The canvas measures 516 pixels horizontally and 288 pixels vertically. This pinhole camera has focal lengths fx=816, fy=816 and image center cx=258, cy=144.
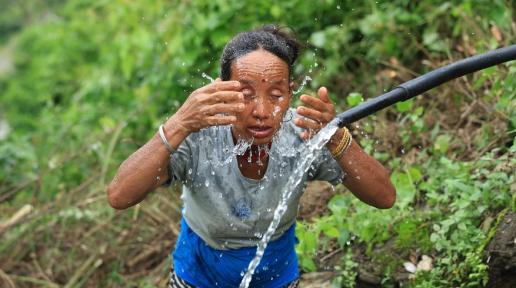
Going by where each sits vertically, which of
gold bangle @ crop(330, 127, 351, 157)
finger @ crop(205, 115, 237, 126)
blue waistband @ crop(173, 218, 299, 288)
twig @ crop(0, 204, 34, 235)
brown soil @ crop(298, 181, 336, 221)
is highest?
finger @ crop(205, 115, 237, 126)

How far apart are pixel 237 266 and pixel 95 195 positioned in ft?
9.57

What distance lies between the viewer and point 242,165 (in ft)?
9.90

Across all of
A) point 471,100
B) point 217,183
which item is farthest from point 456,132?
point 217,183

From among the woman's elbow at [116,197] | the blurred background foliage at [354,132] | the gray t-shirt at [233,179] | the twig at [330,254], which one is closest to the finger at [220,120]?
the gray t-shirt at [233,179]

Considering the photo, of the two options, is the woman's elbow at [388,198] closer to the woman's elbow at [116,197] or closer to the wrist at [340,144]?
the wrist at [340,144]

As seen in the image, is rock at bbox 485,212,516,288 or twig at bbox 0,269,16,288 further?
twig at bbox 0,269,16,288

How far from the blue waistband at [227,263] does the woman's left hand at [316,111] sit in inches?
24.9

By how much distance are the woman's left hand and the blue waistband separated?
0.63m

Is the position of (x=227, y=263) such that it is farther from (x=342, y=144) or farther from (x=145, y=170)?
(x=342, y=144)

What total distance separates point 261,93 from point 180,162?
0.40 metres

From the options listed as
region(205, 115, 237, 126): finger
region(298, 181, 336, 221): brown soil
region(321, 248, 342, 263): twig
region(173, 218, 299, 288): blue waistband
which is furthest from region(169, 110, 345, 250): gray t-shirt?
region(298, 181, 336, 221): brown soil

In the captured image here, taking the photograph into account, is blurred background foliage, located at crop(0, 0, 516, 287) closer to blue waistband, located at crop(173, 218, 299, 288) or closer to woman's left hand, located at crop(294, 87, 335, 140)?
blue waistband, located at crop(173, 218, 299, 288)

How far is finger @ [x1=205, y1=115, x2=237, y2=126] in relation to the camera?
8.52 ft

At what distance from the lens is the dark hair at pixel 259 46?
2904mm
